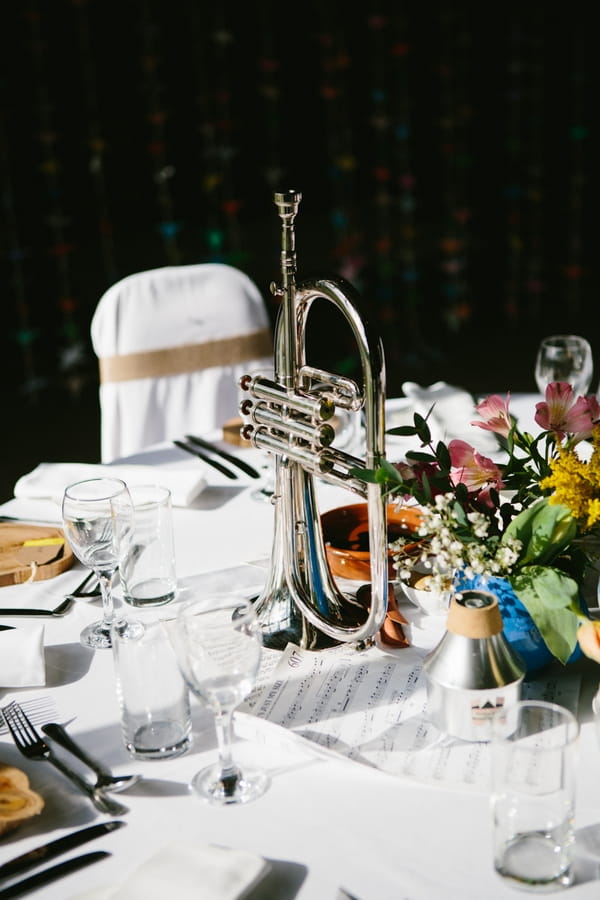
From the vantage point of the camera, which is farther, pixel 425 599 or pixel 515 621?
pixel 425 599

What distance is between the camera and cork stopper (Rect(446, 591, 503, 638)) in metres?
1.04

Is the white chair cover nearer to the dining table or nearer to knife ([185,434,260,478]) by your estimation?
A: knife ([185,434,260,478])

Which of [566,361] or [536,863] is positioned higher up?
[566,361]

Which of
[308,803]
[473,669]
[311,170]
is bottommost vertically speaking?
[308,803]

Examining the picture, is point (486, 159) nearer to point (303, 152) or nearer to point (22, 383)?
point (303, 152)

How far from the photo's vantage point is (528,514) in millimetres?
1106

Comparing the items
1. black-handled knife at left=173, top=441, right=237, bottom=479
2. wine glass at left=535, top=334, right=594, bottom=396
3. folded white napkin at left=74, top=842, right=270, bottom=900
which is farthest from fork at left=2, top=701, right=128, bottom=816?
wine glass at left=535, top=334, right=594, bottom=396

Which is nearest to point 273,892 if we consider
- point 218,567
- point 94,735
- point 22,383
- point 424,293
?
point 94,735

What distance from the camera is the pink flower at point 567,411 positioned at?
118 cm

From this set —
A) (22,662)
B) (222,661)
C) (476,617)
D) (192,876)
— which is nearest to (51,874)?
(192,876)

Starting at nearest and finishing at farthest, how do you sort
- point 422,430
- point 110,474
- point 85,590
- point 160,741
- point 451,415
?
point 160,741
point 422,430
point 85,590
point 110,474
point 451,415

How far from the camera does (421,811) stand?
984 mm

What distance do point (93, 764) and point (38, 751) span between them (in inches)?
2.7

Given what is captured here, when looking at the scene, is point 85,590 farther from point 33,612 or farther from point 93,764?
point 93,764
